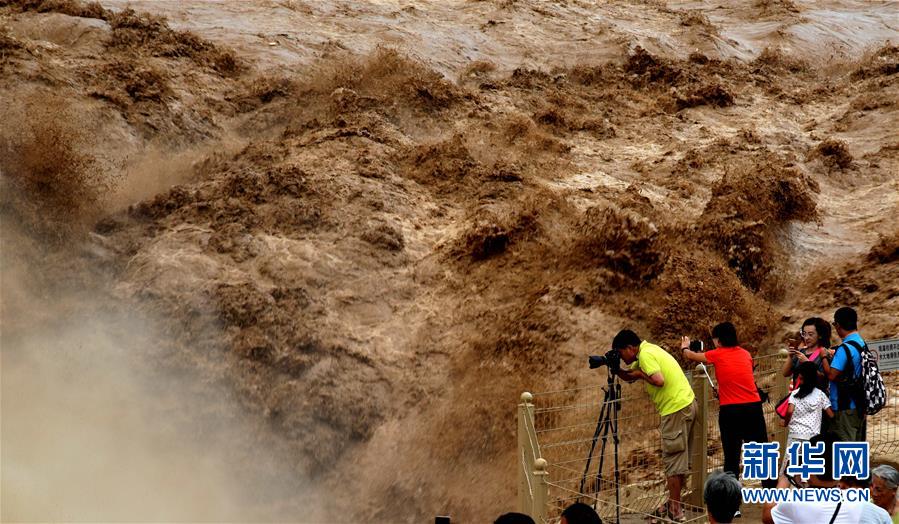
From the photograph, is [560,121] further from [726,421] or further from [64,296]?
[726,421]

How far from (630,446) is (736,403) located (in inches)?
75.1

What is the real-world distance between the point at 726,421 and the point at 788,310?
197 inches

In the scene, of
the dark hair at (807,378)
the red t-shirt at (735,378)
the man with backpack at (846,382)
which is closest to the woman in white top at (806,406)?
the dark hair at (807,378)

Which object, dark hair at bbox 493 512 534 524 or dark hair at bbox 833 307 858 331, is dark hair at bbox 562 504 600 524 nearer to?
dark hair at bbox 493 512 534 524

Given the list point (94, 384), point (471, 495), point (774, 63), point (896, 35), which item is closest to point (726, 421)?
point (471, 495)

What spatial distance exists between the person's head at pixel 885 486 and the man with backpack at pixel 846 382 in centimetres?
211

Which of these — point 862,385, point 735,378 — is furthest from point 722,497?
point 735,378

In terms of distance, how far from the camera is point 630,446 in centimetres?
905

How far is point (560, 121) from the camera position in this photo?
15.7 m

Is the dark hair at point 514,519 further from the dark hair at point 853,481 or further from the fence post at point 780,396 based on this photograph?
the fence post at point 780,396

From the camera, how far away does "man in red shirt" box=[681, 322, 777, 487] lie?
7.28 metres

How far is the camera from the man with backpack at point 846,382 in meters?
6.80

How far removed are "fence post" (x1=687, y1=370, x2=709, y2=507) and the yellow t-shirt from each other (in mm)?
307

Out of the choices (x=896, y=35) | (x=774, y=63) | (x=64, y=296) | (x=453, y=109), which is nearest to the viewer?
(x=64, y=296)
